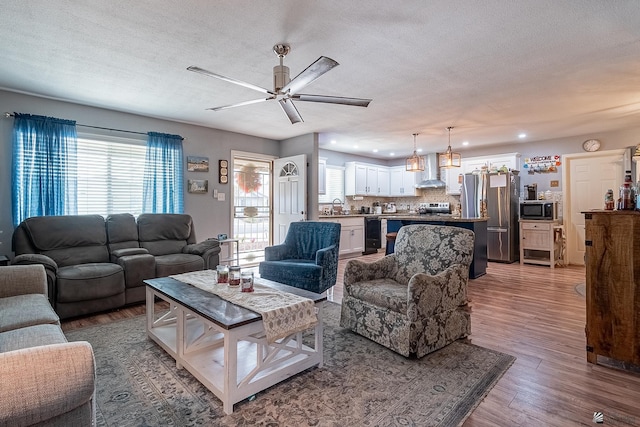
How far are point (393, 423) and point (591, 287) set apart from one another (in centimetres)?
176

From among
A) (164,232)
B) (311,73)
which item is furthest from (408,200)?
(311,73)

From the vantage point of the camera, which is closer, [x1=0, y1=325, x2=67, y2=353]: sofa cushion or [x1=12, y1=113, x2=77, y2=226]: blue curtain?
[x1=0, y1=325, x2=67, y2=353]: sofa cushion

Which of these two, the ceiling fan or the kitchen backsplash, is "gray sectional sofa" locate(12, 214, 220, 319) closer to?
the ceiling fan

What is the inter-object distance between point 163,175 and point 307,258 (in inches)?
102

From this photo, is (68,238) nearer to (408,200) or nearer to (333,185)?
(333,185)

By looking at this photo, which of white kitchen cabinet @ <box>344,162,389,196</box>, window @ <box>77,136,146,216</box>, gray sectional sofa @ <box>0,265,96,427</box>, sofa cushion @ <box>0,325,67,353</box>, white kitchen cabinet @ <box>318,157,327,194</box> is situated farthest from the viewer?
white kitchen cabinet @ <box>344,162,389,196</box>

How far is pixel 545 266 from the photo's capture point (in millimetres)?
5723

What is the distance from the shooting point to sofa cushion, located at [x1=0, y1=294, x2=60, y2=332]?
1.78 meters

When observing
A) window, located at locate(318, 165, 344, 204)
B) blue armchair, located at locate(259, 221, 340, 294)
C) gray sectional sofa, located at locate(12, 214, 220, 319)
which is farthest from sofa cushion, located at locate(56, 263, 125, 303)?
window, located at locate(318, 165, 344, 204)

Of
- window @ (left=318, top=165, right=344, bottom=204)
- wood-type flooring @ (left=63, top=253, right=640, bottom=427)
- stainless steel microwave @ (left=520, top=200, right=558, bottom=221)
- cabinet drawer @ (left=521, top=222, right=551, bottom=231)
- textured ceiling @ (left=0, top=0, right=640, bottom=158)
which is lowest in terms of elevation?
wood-type flooring @ (left=63, top=253, right=640, bottom=427)

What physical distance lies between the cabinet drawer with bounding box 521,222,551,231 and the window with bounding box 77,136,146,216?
262 inches

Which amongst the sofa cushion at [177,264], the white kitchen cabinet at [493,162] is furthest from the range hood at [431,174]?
the sofa cushion at [177,264]

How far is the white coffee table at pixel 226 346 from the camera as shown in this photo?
173 cm

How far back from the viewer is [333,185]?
7.66m
